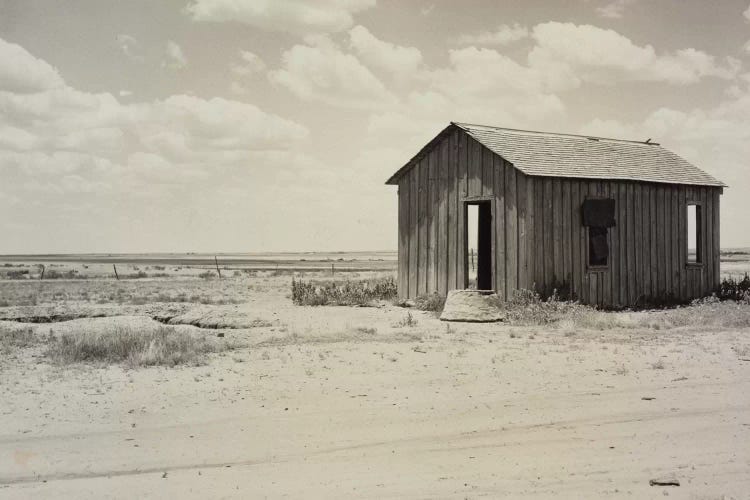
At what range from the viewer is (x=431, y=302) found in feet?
56.7

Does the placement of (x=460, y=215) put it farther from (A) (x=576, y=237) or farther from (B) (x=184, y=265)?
(B) (x=184, y=265)

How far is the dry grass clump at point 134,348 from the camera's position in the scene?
10.1 meters

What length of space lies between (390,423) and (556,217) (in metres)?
10.5

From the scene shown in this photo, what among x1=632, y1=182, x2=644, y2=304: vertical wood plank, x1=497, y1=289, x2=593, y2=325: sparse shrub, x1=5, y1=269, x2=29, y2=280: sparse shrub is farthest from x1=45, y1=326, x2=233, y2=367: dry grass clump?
x1=5, y1=269, x2=29, y2=280: sparse shrub

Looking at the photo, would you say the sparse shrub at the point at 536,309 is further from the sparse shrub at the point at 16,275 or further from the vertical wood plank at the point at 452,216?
the sparse shrub at the point at 16,275

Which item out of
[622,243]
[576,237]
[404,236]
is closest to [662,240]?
[622,243]

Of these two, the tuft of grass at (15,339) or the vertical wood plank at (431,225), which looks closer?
the tuft of grass at (15,339)

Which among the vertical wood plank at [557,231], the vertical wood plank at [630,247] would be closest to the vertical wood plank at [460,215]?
the vertical wood plank at [557,231]

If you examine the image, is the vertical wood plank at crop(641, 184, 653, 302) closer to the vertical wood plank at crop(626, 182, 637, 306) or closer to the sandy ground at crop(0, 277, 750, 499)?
the vertical wood plank at crop(626, 182, 637, 306)

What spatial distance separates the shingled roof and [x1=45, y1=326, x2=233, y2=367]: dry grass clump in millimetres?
8395

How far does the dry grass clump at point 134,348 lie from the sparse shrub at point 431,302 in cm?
655

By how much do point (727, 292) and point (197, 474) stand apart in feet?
59.6

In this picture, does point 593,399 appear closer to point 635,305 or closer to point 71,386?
point 71,386

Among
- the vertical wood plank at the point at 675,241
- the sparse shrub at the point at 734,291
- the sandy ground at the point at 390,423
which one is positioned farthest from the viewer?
the sparse shrub at the point at 734,291
